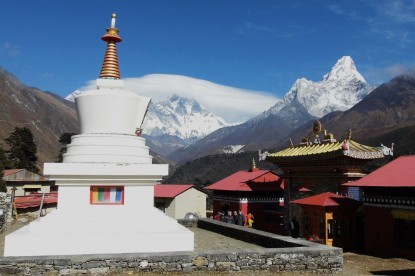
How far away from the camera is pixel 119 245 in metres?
11.7

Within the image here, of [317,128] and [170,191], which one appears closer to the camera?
[317,128]

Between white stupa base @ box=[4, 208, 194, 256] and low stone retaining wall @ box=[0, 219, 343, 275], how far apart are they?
170 cm

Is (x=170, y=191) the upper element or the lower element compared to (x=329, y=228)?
upper

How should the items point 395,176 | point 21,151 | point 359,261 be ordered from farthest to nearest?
1. point 21,151
2. point 395,176
3. point 359,261

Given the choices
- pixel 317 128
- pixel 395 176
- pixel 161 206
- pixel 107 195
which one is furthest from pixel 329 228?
pixel 161 206

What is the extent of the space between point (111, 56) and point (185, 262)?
7.57 metres

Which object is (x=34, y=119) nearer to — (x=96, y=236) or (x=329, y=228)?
(x=329, y=228)

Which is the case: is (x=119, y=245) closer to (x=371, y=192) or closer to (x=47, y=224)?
(x=47, y=224)

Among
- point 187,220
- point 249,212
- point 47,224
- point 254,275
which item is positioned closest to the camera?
point 254,275

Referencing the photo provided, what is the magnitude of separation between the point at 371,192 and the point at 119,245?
1085cm

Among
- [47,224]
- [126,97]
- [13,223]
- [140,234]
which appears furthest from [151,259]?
[13,223]

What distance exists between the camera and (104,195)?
1242cm

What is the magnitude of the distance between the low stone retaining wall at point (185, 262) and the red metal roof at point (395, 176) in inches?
233

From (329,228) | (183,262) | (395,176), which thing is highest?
(395,176)
